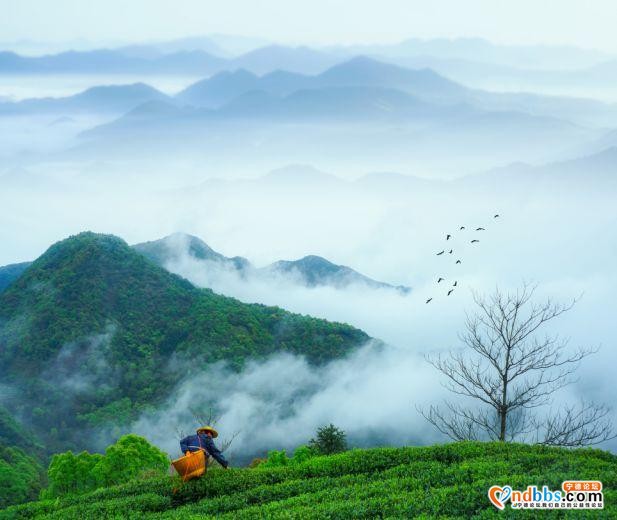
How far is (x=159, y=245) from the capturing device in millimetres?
108562

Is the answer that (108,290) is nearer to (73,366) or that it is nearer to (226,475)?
(73,366)

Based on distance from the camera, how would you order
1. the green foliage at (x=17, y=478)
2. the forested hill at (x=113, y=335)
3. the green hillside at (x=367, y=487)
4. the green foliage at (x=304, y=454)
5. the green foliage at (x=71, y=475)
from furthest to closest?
the forested hill at (x=113, y=335) → the green foliage at (x=17, y=478) → the green foliage at (x=71, y=475) → the green foliage at (x=304, y=454) → the green hillside at (x=367, y=487)

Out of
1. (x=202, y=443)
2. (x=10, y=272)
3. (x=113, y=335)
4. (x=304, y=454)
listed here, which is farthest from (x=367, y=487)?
(x=10, y=272)

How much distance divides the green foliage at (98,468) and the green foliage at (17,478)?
9289mm

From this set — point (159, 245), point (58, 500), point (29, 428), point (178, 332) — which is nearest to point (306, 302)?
point (159, 245)

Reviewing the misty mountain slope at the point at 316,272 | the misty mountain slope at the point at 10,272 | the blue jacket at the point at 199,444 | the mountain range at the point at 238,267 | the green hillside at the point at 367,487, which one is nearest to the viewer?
Result: the green hillside at the point at 367,487

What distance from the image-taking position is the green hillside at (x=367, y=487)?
12.9 meters

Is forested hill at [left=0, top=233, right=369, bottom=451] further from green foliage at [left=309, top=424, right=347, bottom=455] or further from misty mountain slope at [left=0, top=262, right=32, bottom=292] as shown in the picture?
green foliage at [left=309, top=424, right=347, bottom=455]

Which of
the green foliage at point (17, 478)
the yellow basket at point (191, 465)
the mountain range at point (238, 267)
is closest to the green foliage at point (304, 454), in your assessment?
the yellow basket at point (191, 465)

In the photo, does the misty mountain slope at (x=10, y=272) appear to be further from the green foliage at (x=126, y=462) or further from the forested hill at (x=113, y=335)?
the green foliage at (x=126, y=462)

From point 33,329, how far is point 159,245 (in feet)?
116

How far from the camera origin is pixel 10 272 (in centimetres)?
9831

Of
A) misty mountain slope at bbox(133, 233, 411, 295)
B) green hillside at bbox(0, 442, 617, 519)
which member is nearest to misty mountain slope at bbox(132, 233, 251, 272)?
misty mountain slope at bbox(133, 233, 411, 295)

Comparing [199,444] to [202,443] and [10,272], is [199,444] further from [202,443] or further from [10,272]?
[10,272]
